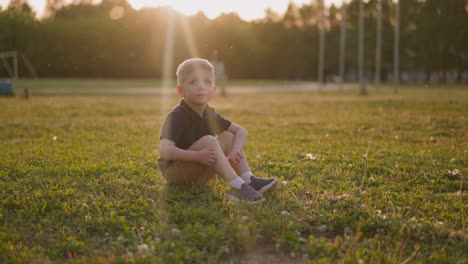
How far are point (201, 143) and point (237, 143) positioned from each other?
421 mm

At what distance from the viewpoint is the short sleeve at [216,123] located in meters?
3.85

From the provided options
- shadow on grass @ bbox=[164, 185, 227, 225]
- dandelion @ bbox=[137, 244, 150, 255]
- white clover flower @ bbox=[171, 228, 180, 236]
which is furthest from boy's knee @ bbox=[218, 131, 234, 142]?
dandelion @ bbox=[137, 244, 150, 255]

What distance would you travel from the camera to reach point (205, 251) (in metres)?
2.73

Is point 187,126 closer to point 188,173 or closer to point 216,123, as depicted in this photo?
point 216,123

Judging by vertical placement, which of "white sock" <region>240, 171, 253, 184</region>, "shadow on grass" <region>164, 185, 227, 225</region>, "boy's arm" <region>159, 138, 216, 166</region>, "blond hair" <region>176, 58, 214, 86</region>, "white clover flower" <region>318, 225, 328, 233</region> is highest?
"blond hair" <region>176, 58, 214, 86</region>

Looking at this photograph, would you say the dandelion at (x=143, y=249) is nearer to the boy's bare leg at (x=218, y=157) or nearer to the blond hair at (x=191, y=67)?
the boy's bare leg at (x=218, y=157)

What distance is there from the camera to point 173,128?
11.6ft

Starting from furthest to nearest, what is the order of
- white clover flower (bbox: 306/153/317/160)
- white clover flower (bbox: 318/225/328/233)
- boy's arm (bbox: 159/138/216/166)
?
white clover flower (bbox: 306/153/317/160) → boy's arm (bbox: 159/138/216/166) → white clover flower (bbox: 318/225/328/233)

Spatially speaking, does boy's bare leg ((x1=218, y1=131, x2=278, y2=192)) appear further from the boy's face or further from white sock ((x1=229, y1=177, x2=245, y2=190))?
the boy's face

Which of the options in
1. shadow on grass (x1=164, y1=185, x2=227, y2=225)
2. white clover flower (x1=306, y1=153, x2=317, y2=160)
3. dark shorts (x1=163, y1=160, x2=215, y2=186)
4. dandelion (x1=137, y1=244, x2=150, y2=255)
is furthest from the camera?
white clover flower (x1=306, y1=153, x2=317, y2=160)

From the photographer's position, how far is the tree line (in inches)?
1823

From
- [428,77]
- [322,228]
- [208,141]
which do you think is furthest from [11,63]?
[428,77]

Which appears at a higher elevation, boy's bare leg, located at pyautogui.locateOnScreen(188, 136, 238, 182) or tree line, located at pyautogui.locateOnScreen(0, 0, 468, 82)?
tree line, located at pyautogui.locateOnScreen(0, 0, 468, 82)

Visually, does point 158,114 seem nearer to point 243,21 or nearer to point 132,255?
point 132,255
